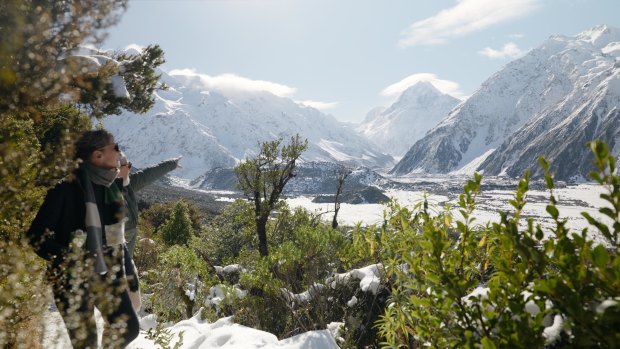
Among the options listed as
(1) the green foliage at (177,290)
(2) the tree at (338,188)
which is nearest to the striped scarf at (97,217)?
(1) the green foliage at (177,290)

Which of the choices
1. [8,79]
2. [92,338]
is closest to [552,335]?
[92,338]

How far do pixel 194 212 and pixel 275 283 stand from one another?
51943 millimetres

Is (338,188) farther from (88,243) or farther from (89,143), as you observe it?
(88,243)

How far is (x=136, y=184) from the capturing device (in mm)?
5328

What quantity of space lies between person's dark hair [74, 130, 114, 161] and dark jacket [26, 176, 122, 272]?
308mm

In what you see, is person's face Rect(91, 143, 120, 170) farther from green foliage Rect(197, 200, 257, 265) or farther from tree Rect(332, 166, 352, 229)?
green foliage Rect(197, 200, 257, 265)

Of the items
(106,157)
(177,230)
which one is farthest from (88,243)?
(177,230)

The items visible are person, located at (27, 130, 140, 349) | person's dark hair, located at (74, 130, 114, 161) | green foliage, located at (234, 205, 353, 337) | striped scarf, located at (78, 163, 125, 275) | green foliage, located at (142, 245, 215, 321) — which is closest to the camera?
person, located at (27, 130, 140, 349)

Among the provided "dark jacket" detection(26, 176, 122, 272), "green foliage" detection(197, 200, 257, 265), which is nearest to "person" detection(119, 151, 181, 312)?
"dark jacket" detection(26, 176, 122, 272)

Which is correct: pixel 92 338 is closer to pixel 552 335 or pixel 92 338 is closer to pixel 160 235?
pixel 552 335

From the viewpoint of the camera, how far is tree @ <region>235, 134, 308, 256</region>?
20719 mm

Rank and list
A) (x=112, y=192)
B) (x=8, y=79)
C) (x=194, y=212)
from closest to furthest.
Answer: (x=8, y=79) → (x=112, y=192) → (x=194, y=212)

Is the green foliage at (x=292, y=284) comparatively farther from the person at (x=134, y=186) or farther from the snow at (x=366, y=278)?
the person at (x=134, y=186)

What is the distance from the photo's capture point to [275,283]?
5906 millimetres
